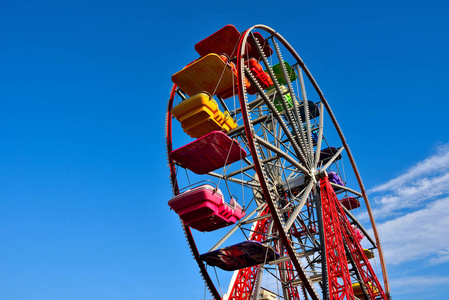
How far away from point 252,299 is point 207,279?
70.3 inches

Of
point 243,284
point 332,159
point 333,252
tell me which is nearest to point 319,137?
point 332,159

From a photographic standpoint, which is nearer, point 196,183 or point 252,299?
point 196,183

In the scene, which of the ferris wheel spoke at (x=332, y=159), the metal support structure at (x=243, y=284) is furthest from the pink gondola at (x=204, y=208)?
the ferris wheel spoke at (x=332, y=159)

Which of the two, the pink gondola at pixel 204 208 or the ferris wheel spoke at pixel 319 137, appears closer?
the pink gondola at pixel 204 208

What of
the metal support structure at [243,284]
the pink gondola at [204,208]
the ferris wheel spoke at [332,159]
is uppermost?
the ferris wheel spoke at [332,159]

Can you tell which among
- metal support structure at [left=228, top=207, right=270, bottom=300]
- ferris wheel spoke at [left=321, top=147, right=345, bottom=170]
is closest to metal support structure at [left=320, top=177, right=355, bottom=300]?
ferris wheel spoke at [left=321, top=147, right=345, bottom=170]

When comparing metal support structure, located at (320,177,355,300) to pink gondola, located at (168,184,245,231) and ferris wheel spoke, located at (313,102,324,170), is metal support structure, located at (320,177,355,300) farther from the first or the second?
pink gondola, located at (168,184,245,231)

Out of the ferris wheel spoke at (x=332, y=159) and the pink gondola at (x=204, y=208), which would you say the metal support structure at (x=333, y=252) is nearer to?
the ferris wheel spoke at (x=332, y=159)

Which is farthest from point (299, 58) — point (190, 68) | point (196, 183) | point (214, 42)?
point (196, 183)

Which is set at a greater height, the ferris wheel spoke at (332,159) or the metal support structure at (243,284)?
the ferris wheel spoke at (332,159)

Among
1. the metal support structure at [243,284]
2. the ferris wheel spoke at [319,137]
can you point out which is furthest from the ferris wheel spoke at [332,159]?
the metal support structure at [243,284]

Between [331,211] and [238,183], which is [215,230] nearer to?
[238,183]

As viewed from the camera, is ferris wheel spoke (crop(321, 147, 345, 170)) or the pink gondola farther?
ferris wheel spoke (crop(321, 147, 345, 170))

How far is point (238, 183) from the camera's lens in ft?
49.1
